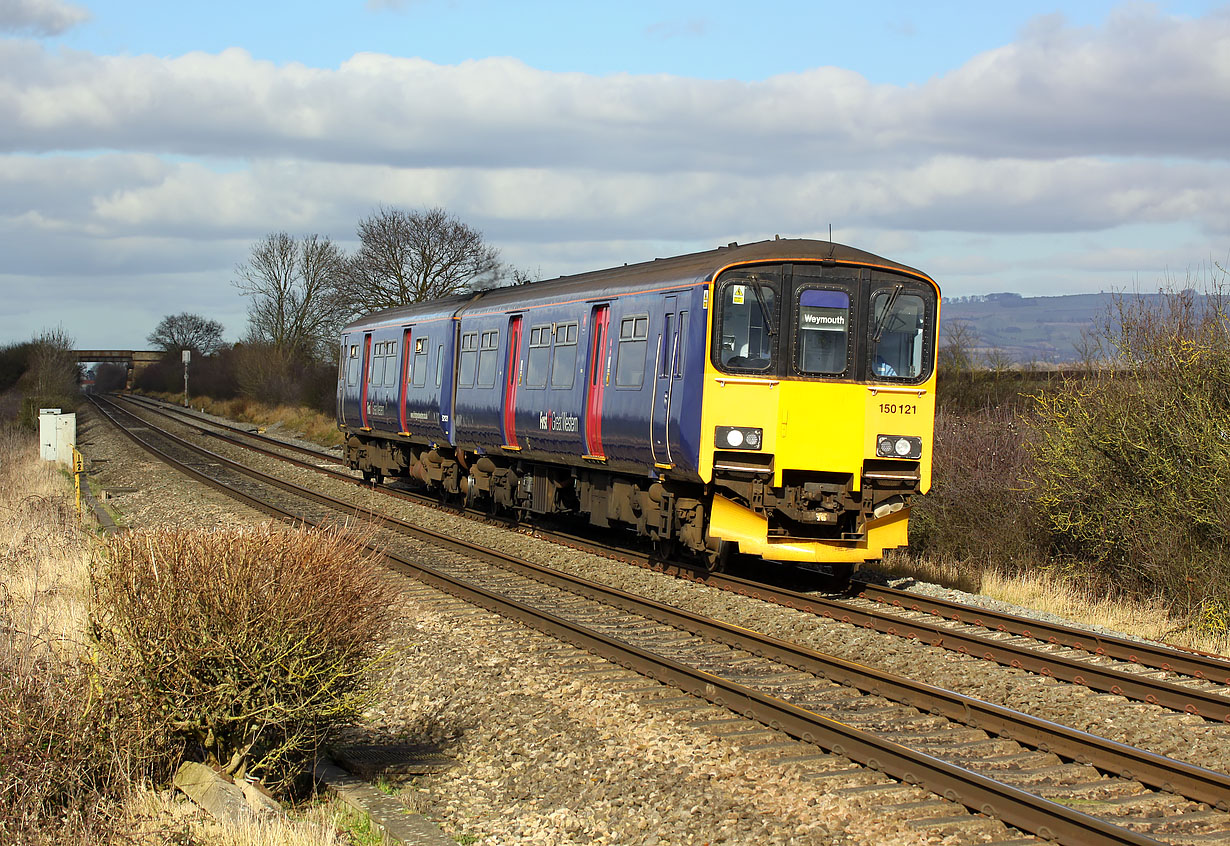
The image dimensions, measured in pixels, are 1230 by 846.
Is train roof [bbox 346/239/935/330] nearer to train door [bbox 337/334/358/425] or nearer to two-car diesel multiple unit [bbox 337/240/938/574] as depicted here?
two-car diesel multiple unit [bbox 337/240/938/574]

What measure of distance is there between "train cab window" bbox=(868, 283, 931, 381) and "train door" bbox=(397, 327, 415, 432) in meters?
10.8

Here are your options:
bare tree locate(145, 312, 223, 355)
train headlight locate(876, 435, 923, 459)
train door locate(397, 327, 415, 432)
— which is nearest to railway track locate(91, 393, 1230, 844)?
train headlight locate(876, 435, 923, 459)

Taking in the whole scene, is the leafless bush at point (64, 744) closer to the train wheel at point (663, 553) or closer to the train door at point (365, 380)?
the train wheel at point (663, 553)

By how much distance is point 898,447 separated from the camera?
11.8 metres

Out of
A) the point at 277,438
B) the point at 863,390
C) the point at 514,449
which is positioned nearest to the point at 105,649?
the point at 863,390

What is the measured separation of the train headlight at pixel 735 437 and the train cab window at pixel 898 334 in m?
1.38

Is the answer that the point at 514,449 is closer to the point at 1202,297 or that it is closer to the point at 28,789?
Answer: the point at 1202,297

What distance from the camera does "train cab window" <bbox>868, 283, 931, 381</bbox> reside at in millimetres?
11883

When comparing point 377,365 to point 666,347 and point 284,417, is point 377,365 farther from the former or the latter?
Result: point 284,417

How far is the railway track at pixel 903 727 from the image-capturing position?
5680 millimetres

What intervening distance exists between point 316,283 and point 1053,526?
A: 52988mm

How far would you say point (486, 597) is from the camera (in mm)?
11172

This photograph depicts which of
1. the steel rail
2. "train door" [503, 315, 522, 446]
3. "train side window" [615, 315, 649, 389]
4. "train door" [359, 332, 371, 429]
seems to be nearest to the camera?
the steel rail

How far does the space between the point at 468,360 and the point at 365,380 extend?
6.13 m
